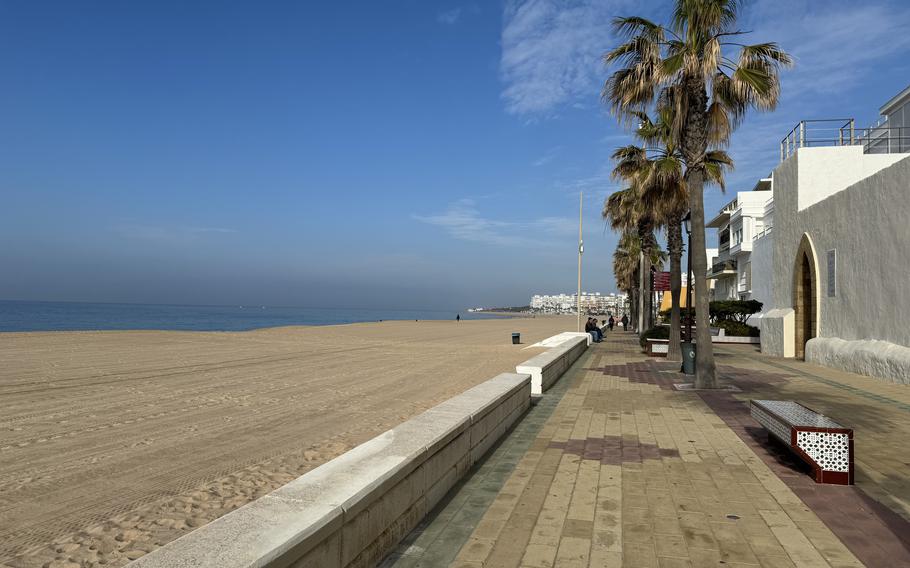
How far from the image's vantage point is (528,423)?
929cm

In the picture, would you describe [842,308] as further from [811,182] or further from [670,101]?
[670,101]

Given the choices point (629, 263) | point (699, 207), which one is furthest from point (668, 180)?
point (629, 263)

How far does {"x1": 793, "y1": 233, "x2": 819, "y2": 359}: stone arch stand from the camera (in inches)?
840

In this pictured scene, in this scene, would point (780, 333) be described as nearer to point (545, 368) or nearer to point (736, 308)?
point (736, 308)

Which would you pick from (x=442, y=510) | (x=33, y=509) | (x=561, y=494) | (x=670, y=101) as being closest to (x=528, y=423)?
(x=561, y=494)

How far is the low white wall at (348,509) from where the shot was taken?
2.69 meters

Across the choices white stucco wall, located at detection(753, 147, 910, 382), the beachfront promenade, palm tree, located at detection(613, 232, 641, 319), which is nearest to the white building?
white stucco wall, located at detection(753, 147, 910, 382)

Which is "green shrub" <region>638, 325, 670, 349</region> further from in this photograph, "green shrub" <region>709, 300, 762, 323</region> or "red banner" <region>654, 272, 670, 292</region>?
"green shrub" <region>709, 300, 762, 323</region>

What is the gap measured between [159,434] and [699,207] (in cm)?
1188

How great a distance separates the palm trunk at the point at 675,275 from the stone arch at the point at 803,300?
14.7 feet

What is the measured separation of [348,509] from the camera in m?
3.39

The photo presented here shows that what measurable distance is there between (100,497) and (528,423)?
5.72 m

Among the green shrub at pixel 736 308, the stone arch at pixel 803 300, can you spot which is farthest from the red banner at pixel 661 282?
the stone arch at pixel 803 300

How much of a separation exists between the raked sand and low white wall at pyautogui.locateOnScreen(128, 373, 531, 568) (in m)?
2.19
